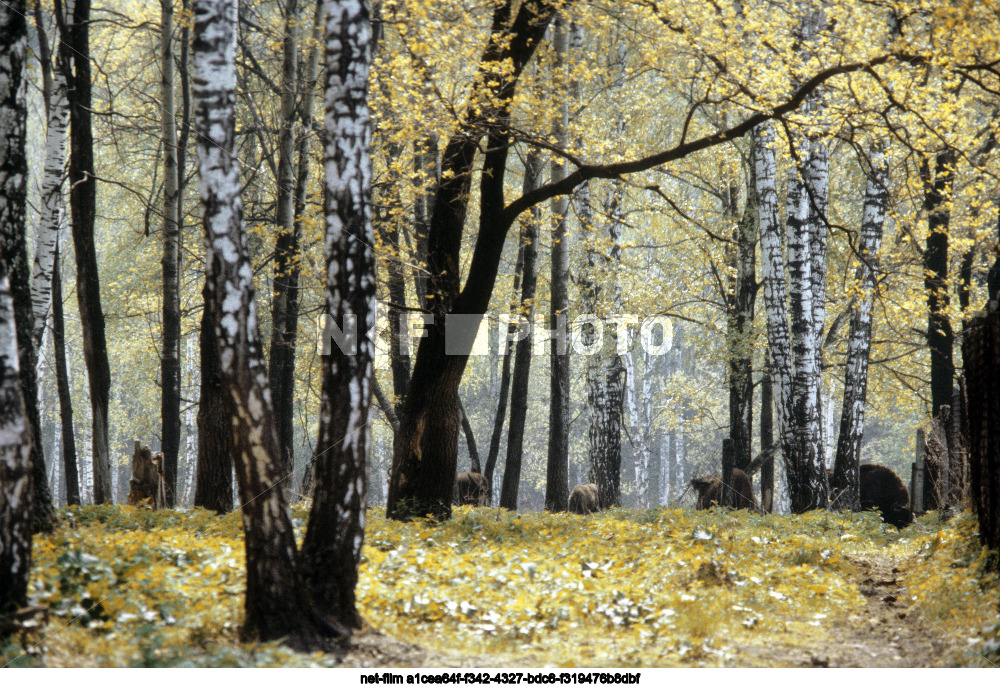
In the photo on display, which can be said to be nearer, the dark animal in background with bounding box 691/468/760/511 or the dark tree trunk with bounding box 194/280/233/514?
the dark tree trunk with bounding box 194/280/233/514

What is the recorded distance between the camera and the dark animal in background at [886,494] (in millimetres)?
12961

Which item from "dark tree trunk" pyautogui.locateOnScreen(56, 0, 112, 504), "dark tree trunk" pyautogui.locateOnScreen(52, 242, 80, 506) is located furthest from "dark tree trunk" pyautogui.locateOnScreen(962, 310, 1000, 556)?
"dark tree trunk" pyautogui.locateOnScreen(52, 242, 80, 506)

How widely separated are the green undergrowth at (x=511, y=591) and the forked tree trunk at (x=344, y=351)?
0.58 m

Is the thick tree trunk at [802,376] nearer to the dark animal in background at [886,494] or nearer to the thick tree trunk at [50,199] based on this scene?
the dark animal in background at [886,494]

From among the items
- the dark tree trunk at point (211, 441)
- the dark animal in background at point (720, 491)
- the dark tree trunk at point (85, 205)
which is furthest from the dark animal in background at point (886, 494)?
the dark tree trunk at point (85, 205)

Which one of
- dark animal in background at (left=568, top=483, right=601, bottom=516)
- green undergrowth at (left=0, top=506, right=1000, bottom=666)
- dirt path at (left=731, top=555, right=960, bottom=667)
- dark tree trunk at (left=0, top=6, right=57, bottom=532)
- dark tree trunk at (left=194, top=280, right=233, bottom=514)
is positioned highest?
dark tree trunk at (left=0, top=6, right=57, bottom=532)

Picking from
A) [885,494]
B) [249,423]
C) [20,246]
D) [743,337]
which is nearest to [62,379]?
[20,246]

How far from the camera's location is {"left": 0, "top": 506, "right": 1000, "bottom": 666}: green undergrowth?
442 centimetres

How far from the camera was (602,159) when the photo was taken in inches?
408

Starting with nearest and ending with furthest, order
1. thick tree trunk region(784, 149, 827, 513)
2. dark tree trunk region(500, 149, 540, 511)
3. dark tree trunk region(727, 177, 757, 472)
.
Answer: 1. thick tree trunk region(784, 149, 827, 513)
2. dark tree trunk region(500, 149, 540, 511)
3. dark tree trunk region(727, 177, 757, 472)

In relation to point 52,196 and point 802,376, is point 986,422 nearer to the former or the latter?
point 802,376

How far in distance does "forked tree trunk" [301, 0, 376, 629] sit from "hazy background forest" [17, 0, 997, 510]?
8.37 ft

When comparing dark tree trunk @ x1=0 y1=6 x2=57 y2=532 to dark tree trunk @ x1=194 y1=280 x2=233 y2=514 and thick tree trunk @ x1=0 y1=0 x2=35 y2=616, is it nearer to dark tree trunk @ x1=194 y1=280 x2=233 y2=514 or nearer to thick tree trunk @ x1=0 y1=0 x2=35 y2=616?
thick tree trunk @ x1=0 y1=0 x2=35 y2=616

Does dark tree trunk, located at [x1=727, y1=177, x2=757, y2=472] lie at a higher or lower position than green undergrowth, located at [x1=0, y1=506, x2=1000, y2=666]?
higher
